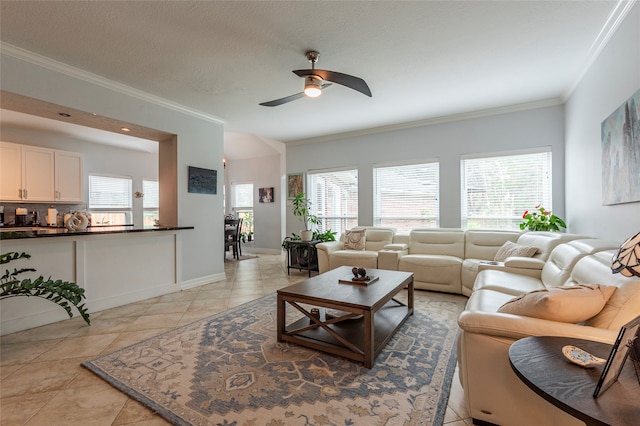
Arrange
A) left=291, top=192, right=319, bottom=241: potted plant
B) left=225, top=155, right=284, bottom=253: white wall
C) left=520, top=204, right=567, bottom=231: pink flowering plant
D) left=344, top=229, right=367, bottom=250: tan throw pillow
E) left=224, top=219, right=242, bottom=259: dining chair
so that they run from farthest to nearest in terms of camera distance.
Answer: left=225, top=155, right=284, bottom=253: white wall < left=224, top=219, right=242, bottom=259: dining chair < left=291, top=192, right=319, bottom=241: potted plant < left=344, top=229, right=367, bottom=250: tan throw pillow < left=520, top=204, right=567, bottom=231: pink flowering plant

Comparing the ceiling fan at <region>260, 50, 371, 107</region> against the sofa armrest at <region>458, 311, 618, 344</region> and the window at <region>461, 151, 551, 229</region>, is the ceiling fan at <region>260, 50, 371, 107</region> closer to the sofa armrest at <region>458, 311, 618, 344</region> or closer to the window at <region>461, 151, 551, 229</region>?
the sofa armrest at <region>458, 311, 618, 344</region>

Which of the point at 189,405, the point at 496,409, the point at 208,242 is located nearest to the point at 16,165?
the point at 208,242

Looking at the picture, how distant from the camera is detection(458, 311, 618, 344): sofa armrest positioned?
1301 millimetres

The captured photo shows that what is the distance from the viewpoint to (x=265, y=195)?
26.2ft

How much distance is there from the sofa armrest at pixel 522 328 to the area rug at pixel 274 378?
1.90 feet

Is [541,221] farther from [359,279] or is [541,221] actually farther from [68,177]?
[68,177]

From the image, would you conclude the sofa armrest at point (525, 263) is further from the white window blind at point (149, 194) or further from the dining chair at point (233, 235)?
the white window blind at point (149, 194)

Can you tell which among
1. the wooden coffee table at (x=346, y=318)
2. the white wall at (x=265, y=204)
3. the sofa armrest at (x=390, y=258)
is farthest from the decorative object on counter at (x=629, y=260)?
the white wall at (x=265, y=204)

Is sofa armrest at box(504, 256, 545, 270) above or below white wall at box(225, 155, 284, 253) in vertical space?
below

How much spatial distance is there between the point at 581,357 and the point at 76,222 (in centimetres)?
449

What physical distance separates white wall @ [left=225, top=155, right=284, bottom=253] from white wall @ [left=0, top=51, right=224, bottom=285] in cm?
293

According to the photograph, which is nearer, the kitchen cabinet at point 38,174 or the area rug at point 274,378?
the area rug at point 274,378

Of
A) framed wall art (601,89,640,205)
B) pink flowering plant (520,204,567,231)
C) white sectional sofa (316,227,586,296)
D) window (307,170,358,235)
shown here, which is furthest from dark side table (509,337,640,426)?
window (307,170,358,235)

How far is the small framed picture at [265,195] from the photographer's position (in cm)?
789
